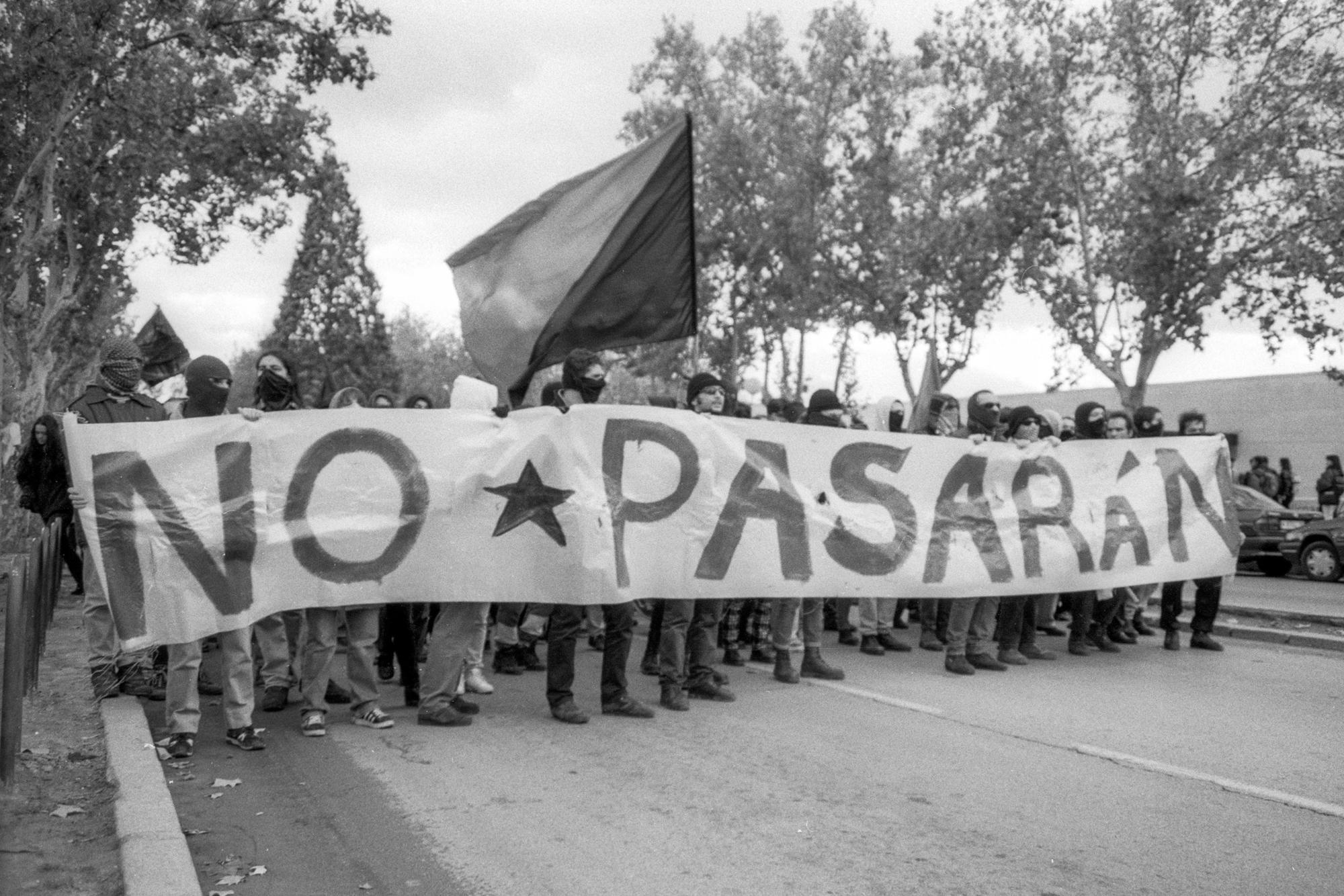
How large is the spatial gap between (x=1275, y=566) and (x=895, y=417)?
12562mm

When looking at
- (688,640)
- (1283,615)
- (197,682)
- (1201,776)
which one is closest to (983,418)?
(688,640)

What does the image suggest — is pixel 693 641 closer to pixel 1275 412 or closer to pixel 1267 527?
pixel 1267 527

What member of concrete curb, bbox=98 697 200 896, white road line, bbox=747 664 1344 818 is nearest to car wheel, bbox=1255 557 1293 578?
white road line, bbox=747 664 1344 818

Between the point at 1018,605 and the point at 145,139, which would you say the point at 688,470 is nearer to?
the point at 1018,605

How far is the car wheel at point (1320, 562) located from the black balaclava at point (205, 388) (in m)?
17.8

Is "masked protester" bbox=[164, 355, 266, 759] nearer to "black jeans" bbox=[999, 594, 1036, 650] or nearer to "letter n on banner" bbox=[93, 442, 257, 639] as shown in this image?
"letter n on banner" bbox=[93, 442, 257, 639]

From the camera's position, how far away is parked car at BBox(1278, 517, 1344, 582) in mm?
19609

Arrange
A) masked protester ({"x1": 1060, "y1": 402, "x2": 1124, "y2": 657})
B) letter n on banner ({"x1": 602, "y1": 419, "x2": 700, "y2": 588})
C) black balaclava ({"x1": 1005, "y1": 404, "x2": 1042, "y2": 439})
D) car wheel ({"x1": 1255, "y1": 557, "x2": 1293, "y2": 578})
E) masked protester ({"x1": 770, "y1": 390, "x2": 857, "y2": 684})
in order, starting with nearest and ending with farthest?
letter n on banner ({"x1": 602, "y1": 419, "x2": 700, "y2": 588}), masked protester ({"x1": 770, "y1": 390, "x2": 857, "y2": 684}), black balaclava ({"x1": 1005, "y1": 404, "x2": 1042, "y2": 439}), masked protester ({"x1": 1060, "y1": 402, "x2": 1124, "y2": 657}), car wheel ({"x1": 1255, "y1": 557, "x2": 1293, "y2": 578})

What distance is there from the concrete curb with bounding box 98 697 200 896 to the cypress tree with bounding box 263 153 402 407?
71817mm

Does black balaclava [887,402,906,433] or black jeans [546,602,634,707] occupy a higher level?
black balaclava [887,402,906,433]

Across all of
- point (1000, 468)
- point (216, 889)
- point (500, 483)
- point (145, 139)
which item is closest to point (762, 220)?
point (145, 139)

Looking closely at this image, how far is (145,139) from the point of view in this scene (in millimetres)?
19625

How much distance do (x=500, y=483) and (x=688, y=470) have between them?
3.99 ft

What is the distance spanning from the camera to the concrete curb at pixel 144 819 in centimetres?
418
